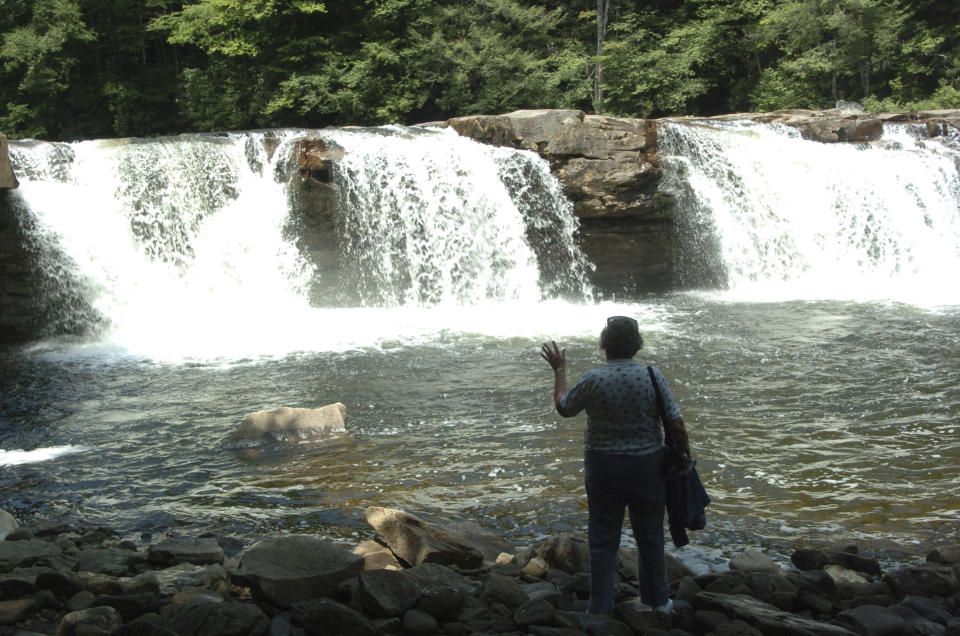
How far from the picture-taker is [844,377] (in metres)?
8.43

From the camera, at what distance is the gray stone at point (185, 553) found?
440 centimetres

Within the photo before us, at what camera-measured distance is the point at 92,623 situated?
3166 millimetres

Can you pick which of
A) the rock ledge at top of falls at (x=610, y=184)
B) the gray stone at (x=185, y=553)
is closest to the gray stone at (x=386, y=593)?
the gray stone at (x=185, y=553)

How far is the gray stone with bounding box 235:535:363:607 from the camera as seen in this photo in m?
3.63

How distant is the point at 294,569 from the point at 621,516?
1.49 meters

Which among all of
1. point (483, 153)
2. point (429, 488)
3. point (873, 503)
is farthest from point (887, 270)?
point (429, 488)

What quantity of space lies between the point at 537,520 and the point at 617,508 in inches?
73.0

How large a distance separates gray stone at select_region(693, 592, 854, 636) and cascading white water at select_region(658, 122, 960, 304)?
1258cm

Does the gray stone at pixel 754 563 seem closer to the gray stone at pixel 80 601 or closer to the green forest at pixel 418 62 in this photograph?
the gray stone at pixel 80 601

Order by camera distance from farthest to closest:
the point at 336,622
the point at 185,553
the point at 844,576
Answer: the point at 185,553 → the point at 844,576 → the point at 336,622

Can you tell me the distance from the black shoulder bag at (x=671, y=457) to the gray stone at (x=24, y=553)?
10.3ft

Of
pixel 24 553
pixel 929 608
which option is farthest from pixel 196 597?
pixel 929 608

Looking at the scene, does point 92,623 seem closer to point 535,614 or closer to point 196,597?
point 196,597

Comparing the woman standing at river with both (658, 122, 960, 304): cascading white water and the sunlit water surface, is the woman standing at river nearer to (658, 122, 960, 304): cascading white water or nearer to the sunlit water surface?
the sunlit water surface
